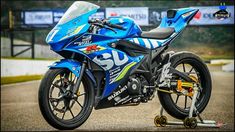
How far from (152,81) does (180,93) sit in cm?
40

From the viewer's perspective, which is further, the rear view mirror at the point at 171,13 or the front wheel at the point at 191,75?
the front wheel at the point at 191,75

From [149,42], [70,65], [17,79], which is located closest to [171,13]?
[149,42]

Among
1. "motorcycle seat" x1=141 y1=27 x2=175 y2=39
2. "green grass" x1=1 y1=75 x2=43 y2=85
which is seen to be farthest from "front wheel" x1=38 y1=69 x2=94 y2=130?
"green grass" x1=1 y1=75 x2=43 y2=85

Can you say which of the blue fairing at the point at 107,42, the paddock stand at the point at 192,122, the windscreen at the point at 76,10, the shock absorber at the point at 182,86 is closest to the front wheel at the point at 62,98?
the blue fairing at the point at 107,42

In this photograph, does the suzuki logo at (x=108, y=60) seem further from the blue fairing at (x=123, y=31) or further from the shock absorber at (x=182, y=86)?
the shock absorber at (x=182, y=86)

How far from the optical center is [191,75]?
5.62 meters

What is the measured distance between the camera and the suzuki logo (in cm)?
480

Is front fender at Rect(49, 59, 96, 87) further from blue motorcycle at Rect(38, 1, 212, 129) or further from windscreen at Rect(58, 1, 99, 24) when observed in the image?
windscreen at Rect(58, 1, 99, 24)

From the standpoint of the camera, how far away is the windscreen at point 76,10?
4.29 metres

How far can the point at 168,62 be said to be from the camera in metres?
5.37

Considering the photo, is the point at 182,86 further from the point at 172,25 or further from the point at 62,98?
the point at 62,98

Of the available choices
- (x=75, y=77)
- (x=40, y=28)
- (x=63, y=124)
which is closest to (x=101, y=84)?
(x=75, y=77)

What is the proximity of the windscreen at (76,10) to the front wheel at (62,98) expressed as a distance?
1.70 ft

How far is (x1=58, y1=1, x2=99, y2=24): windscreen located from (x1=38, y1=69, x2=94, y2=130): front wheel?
0.52 m
